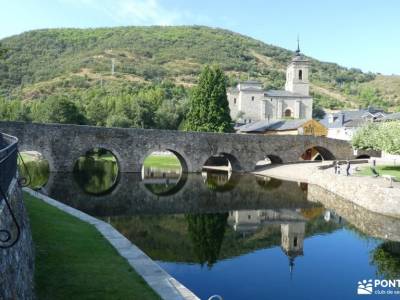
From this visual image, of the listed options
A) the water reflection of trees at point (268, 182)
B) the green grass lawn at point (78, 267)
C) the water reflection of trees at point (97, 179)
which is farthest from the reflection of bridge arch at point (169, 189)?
the green grass lawn at point (78, 267)

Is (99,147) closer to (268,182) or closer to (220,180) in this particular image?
(220,180)

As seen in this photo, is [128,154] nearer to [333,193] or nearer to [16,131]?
[16,131]

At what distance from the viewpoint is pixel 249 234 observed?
2097cm

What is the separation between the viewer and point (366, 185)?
27.3 m

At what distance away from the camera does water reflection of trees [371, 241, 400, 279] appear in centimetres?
1538

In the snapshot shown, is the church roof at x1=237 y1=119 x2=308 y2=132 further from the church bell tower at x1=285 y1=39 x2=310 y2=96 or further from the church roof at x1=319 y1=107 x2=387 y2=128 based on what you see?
the church bell tower at x1=285 y1=39 x2=310 y2=96

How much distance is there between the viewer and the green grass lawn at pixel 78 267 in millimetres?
9648

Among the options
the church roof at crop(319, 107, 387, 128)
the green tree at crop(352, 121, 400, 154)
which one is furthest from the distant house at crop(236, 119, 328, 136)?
the green tree at crop(352, 121, 400, 154)

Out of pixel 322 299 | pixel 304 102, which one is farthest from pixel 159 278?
pixel 304 102

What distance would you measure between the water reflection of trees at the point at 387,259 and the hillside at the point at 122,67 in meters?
86.3

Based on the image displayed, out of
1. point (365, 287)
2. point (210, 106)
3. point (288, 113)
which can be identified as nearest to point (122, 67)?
point (288, 113)

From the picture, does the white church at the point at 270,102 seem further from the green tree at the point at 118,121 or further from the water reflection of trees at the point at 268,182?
the water reflection of trees at the point at 268,182

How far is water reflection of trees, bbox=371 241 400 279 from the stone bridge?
27.6m

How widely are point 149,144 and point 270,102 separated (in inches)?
2302
